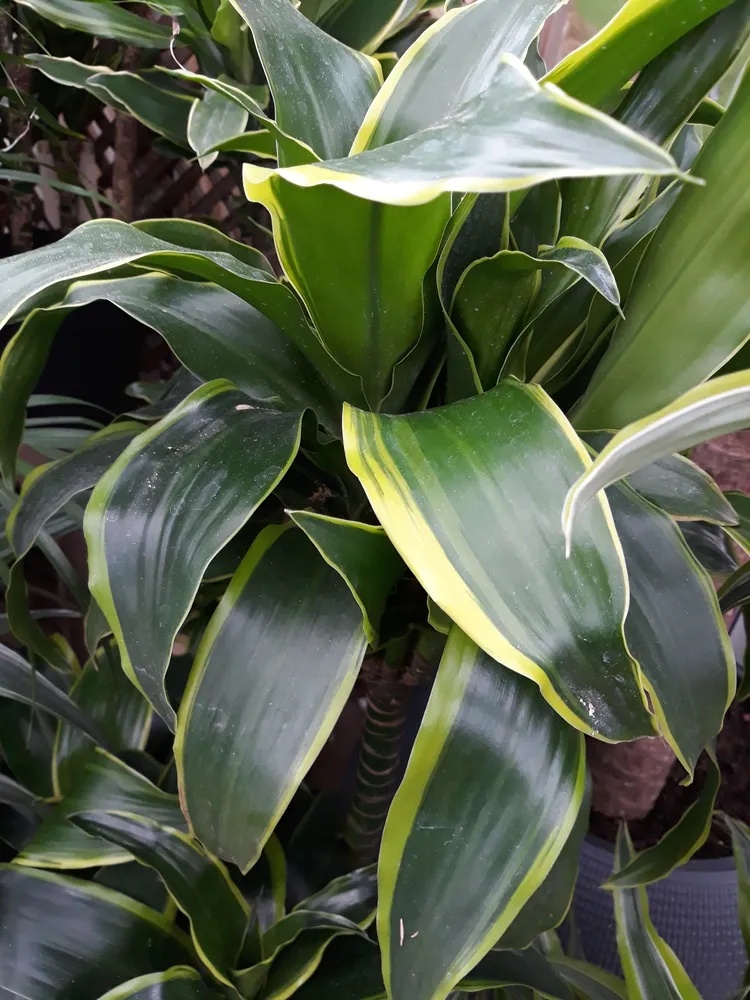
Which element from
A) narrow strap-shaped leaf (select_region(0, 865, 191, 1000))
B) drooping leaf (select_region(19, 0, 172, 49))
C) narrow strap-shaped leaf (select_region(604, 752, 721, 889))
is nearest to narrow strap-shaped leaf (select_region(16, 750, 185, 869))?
narrow strap-shaped leaf (select_region(0, 865, 191, 1000))

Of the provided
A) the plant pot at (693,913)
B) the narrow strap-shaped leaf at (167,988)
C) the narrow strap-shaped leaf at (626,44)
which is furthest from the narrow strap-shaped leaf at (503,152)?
the plant pot at (693,913)

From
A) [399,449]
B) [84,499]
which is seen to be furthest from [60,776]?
[399,449]

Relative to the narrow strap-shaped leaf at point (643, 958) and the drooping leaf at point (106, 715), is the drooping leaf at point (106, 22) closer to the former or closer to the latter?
the drooping leaf at point (106, 715)

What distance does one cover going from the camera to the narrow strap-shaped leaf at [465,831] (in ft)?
1.03

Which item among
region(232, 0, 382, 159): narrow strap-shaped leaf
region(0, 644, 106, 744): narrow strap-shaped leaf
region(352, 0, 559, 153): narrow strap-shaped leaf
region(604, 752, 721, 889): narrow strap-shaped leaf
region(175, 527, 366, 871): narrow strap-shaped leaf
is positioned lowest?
region(0, 644, 106, 744): narrow strap-shaped leaf

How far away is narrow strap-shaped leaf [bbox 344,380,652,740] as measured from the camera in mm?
263

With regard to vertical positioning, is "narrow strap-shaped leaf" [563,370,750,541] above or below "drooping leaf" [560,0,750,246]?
below

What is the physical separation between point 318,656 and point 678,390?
0.80ft

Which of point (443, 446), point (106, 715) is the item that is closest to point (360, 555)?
point (443, 446)

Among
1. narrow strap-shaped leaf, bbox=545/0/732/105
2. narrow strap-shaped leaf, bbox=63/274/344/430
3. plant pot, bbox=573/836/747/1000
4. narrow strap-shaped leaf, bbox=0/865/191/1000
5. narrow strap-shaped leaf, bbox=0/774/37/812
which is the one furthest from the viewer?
plant pot, bbox=573/836/747/1000

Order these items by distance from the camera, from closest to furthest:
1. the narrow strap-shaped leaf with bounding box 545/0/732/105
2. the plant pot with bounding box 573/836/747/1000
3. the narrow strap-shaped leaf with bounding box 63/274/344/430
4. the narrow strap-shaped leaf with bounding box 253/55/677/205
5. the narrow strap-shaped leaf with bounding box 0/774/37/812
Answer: the narrow strap-shaped leaf with bounding box 253/55/677/205
the narrow strap-shaped leaf with bounding box 545/0/732/105
the narrow strap-shaped leaf with bounding box 63/274/344/430
the narrow strap-shaped leaf with bounding box 0/774/37/812
the plant pot with bounding box 573/836/747/1000

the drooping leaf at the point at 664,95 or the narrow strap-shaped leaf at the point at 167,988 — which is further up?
the drooping leaf at the point at 664,95

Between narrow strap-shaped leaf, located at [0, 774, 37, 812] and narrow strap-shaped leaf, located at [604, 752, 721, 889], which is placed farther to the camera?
narrow strap-shaped leaf, located at [0, 774, 37, 812]

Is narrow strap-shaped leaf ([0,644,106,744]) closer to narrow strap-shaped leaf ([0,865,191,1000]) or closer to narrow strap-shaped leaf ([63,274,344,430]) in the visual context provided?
narrow strap-shaped leaf ([0,865,191,1000])
